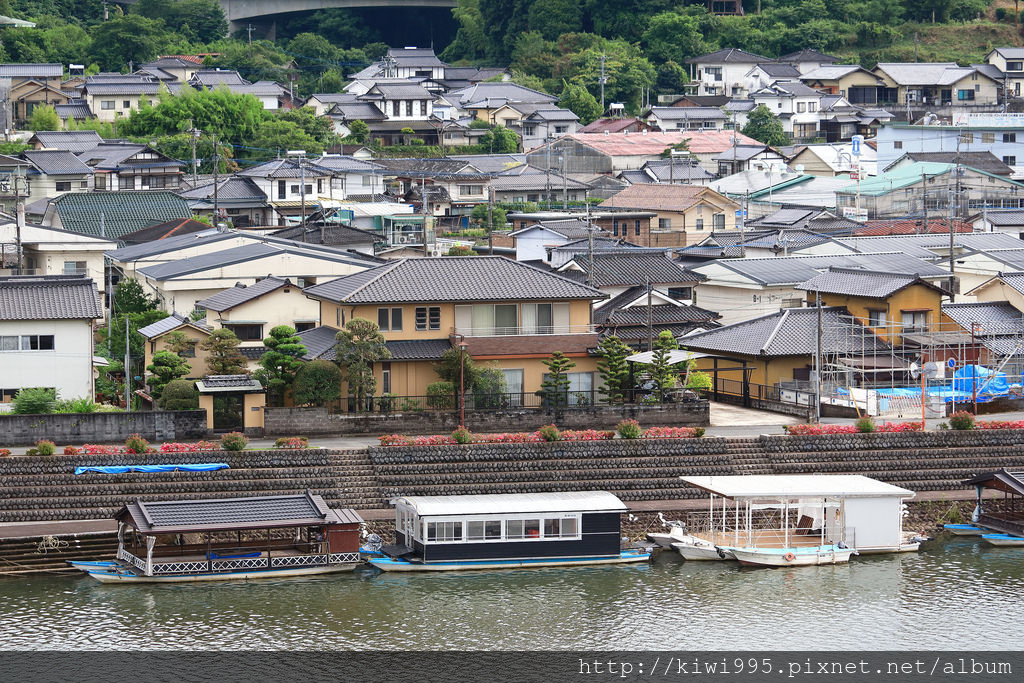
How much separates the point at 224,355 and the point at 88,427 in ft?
12.0

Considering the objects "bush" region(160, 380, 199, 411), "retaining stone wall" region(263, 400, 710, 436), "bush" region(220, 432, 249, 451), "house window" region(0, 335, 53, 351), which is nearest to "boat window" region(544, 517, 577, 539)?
"retaining stone wall" region(263, 400, 710, 436)

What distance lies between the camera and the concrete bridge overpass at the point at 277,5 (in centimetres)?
10112

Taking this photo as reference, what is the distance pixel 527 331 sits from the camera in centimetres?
3225

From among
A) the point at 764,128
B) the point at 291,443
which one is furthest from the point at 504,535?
the point at 764,128

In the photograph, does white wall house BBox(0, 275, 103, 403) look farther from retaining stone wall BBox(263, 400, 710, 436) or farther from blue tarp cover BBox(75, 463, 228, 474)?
blue tarp cover BBox(75, 463, 228, 474)

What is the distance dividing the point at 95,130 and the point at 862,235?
3995 cm

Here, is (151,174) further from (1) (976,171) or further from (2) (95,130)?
(1) (976,171)

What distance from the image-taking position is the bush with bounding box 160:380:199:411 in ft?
95.7

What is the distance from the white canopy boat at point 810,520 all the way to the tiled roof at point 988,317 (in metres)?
10.1

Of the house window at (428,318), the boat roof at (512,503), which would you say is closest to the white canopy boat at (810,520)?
the boat roof at (512,503)

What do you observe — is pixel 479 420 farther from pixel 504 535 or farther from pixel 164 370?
pixel 164 370

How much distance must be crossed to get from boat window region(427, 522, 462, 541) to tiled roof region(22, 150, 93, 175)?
140 feet

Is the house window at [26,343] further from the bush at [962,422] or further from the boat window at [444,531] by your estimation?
the bush at [962,422]

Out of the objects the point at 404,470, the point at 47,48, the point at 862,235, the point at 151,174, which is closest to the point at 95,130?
the point at 151,174
